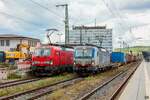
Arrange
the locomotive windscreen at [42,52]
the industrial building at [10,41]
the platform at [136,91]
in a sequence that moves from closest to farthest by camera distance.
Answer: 1. the platform at [136,91]
2. the locomotive windscreen at [42,52]
3. the industrial building at [10,41]

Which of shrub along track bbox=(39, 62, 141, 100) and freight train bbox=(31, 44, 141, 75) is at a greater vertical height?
freight train bbox=(31, 44, 141, 75)

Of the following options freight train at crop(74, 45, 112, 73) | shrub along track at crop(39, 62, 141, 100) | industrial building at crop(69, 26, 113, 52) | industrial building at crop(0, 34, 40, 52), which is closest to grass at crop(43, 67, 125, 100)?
shrub along track at crop(39, 62, 141, 100)

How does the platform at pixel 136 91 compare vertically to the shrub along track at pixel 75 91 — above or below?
below

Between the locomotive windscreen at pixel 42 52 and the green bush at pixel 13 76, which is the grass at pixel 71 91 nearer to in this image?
the locomotive windscreen at pixel 42 52

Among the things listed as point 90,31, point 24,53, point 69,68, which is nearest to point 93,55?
point 69,68

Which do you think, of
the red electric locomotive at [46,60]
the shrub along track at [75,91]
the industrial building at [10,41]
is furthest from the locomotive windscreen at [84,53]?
the industrial building at [10,41]

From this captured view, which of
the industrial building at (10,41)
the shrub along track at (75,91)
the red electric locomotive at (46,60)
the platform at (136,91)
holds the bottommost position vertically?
the platform at (136,91)

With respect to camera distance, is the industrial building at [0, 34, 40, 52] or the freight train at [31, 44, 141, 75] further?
the industrial building at [0, 34, 40, 52]

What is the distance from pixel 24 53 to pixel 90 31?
30.8m

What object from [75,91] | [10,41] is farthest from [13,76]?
[10,41]

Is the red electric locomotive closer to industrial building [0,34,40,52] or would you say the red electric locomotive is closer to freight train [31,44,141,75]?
freight train [31,44,141,75]

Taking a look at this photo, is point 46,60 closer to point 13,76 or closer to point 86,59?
point 13,76

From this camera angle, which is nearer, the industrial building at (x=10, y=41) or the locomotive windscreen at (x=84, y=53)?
the locomotive windscreen at (x=84, y=53)

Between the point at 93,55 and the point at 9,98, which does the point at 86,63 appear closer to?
the point at 93,55
